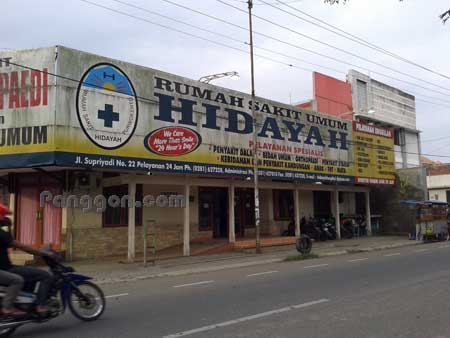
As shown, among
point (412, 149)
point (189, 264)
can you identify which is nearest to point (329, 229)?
point (189, 264)

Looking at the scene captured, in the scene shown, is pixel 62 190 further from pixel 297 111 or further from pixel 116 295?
pixel 297 111

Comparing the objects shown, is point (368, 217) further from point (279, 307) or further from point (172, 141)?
point (279, 307)

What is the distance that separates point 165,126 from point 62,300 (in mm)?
10555

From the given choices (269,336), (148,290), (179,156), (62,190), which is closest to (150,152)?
(179,156)

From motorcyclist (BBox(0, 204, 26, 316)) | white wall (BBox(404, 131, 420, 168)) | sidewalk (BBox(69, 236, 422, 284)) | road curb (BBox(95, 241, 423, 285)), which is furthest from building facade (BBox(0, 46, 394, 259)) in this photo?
white wall (BBox(404, 131, 420, 168))

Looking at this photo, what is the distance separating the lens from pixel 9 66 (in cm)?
1512

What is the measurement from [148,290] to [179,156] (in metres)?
7.34

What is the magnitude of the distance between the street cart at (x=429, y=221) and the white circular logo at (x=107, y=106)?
16.3m

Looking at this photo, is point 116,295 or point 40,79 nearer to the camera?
point 116,295

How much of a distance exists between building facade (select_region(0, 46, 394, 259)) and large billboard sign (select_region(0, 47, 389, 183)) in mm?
39

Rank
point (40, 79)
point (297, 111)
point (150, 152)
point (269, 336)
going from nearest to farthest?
1. point (269, 336)
2. point (40, 79)
3. point (150, 152)
4. point (297, 111)

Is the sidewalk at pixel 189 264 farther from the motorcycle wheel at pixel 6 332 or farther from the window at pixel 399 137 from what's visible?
the window at pixel 399 137

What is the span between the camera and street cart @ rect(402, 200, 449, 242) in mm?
25375

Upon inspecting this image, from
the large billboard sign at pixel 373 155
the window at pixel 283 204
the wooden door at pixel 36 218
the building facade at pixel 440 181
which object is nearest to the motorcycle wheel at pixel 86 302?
the wooden door at pixel 36 218
